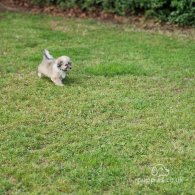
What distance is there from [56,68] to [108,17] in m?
5.08

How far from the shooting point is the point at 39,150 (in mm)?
5398

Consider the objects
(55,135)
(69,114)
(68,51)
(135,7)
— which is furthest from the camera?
(135,7)

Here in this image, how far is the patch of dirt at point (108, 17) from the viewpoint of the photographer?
10867 millimetres

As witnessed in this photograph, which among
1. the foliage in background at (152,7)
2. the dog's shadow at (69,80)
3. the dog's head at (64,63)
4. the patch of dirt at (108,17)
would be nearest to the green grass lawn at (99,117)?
the dog's shadow at (69,80)

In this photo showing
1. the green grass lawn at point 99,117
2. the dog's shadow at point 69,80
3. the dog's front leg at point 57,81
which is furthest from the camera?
the dog's shadow at point 69,80

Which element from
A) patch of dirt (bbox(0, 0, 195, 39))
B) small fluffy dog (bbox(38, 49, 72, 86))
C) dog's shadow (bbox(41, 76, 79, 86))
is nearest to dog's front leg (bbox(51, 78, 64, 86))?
small fluffy dog (bbox(38, 49, 72, 86))

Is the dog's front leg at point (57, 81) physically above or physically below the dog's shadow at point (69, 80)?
above

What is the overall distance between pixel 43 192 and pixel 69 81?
3.12m

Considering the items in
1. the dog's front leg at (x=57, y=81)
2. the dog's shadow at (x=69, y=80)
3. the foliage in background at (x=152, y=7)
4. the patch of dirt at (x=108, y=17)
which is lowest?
the patch of dirt at (x=108, y=17)

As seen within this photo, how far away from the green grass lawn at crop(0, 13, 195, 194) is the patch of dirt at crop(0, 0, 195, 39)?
2.42 feet

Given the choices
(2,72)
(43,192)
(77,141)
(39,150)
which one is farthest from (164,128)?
(2,72)

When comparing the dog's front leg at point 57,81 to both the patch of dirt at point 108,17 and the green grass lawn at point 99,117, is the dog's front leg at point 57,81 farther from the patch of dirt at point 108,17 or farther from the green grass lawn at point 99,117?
the patch of dirt at point 108,17

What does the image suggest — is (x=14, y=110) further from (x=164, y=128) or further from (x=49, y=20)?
(x=49, y=20)

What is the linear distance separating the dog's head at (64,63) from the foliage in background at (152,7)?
14.4 feet
